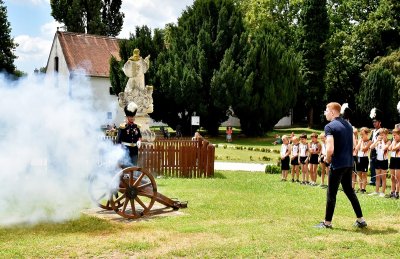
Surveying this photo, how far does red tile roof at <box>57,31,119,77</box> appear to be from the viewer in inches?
1957

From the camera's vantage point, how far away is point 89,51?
52.5 metres

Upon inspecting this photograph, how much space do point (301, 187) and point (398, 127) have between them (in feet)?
12.0

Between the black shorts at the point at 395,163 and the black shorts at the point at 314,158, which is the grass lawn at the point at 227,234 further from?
the black shorts at the point at 314,158

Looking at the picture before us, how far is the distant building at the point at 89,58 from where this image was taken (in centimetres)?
→ 4953

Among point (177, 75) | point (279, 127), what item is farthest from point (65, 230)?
point (279, 127)

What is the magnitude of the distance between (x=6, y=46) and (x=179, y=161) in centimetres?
2588

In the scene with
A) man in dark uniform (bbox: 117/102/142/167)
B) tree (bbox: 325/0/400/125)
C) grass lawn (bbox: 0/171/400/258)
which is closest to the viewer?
grass lawn (bbox: 0/171/400/258)

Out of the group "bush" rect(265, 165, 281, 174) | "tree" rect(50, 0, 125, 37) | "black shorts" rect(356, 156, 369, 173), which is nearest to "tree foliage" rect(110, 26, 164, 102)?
"tree" rect(50, 0, 125, 37)

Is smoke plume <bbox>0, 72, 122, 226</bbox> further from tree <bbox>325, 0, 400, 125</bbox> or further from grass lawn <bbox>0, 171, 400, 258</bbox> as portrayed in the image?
tree <bbox>325, 0, 400, 125</bbox>

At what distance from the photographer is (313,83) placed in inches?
2263

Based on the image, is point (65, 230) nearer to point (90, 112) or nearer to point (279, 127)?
point (90, 112)

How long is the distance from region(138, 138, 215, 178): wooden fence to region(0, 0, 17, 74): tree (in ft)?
71.1

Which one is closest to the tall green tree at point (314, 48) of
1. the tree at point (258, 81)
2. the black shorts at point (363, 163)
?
the tree at point (258, 81)

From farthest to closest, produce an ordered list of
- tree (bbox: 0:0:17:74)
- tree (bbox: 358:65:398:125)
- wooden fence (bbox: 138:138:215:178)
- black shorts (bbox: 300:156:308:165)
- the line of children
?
1. tree (bbox: 358:65:398:125)
2. tree (bbox: 0:0:17:74)
3. wooden fence (bbox: 138:138:215:178)
4. black shorts (bbox: 300:156:308:165)
5. the line of children
